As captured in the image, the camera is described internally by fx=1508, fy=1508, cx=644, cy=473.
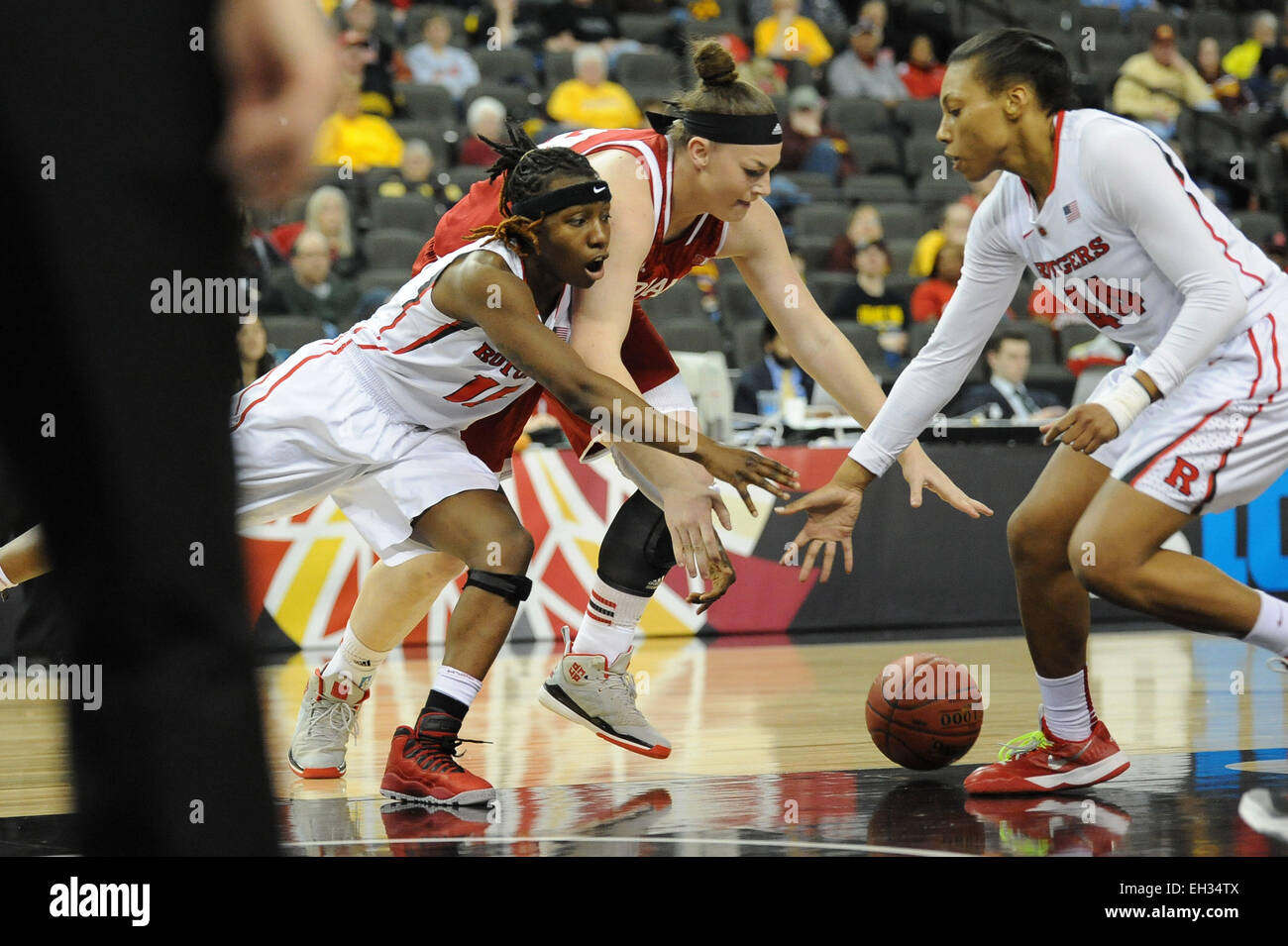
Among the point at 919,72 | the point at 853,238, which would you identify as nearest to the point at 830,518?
the point at 853,238

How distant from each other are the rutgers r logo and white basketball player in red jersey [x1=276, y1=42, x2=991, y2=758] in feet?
1.55

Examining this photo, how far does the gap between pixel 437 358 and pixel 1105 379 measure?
1.62 meters

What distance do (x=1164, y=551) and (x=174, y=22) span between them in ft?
8.55

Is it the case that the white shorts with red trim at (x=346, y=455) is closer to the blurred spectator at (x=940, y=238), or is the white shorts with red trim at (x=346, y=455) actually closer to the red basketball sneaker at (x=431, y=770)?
the red basketball sneaker at (x=431, y=770)

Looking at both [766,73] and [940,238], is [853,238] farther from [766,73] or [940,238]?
[766,73]

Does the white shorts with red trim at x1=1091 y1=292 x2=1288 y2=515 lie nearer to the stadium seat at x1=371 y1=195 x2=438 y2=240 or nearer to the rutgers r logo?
the rutgers r logo

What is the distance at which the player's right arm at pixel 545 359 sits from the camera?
134 inches

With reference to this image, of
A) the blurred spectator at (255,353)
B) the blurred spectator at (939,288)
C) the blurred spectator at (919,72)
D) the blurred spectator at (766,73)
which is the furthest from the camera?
the blurred spectator at (919,72)

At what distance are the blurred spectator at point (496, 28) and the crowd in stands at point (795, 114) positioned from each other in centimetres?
2

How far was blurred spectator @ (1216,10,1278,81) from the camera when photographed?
1473cm

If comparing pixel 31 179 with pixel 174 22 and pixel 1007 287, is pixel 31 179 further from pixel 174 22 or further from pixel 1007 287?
pixel 1007 287

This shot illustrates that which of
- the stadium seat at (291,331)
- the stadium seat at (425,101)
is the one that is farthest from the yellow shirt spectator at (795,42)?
the stadium seat at (291,331)

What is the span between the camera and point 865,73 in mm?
12984
